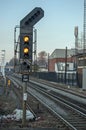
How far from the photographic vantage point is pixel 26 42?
17.2 m

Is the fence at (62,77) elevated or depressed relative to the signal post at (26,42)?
depressed

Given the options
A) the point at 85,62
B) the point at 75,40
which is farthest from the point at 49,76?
the point at 75,40

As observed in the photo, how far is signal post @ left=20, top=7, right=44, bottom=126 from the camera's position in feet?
56.6

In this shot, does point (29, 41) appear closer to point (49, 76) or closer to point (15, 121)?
point (15, 121)

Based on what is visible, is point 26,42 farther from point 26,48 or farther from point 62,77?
point 62,77

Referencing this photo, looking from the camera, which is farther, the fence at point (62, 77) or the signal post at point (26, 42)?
the fence at point (62, 77)

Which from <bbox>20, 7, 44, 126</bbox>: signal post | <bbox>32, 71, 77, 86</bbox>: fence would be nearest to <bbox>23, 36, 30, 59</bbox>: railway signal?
<bbox>20, 7, 44, 126</bbox>: signal post

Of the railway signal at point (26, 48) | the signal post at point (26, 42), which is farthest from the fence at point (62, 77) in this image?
the railway signal at point (26, 48)

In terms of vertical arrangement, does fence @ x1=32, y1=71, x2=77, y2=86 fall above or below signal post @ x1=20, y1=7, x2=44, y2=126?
below

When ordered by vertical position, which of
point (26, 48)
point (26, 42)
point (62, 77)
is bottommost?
point (62, 77)

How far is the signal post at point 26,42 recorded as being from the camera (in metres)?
17.3

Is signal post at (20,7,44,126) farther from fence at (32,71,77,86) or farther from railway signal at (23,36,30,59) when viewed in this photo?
fence at (32,71,77,86)

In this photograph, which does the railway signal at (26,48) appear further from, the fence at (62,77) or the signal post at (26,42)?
the fence at (62,77)

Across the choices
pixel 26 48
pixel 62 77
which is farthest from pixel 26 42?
pixel 62 77
